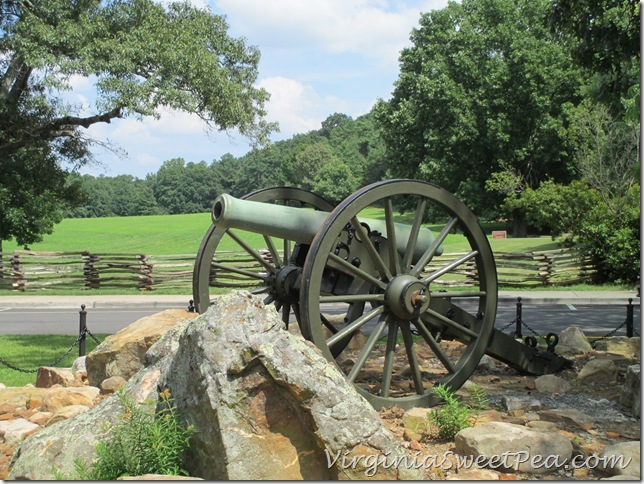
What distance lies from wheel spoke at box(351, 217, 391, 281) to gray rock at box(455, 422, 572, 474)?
1.76 metres

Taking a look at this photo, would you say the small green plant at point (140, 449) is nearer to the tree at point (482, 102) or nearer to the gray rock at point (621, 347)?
the gray rock at point (621, 347)

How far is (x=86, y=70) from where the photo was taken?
15.0 meters

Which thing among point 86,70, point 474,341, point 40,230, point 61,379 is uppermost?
point 86,70

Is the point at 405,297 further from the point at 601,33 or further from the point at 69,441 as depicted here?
the point at 601,33

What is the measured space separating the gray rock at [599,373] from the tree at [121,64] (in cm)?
1082

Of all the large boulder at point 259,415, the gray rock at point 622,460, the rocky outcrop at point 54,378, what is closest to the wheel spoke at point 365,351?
the large boulder at point 259,415

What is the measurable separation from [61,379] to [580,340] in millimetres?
6862

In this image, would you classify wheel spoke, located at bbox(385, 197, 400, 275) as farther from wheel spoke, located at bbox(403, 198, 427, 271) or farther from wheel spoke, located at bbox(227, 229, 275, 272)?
wheel spoke, located at bbox(227, 229, 275, 272)

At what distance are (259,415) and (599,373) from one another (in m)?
4.68

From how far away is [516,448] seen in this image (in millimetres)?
5051

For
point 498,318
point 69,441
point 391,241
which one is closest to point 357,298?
point 391,241

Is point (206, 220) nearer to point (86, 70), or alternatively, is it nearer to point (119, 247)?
point (119, 247)

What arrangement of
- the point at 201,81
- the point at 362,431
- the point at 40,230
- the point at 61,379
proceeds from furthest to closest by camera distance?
1. the point at 40,230
2. the point at 201,81
3. the point at 61,379
4. the point at 362,431

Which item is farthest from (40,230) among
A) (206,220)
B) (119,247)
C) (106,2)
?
(206,220)
